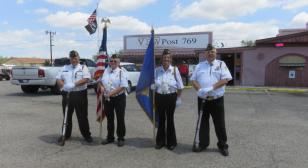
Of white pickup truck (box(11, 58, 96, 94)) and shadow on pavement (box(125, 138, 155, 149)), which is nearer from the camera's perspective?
shadow on pavement (box(125, 138, 155, 149))

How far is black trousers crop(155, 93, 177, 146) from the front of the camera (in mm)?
6137

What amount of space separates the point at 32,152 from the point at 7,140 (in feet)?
3.85

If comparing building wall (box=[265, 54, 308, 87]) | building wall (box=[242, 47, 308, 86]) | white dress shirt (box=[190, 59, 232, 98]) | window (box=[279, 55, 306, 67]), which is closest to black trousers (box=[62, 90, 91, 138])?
white dress shirt (box=[190, 59, 232, 98])

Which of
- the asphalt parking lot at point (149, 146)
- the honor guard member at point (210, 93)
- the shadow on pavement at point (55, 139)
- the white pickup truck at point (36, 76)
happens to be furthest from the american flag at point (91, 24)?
the honor guard member at point (210, 93)

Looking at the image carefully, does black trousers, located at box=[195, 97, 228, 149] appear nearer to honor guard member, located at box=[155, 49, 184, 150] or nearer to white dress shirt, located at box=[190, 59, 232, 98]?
white dress shirt, located at box=[190, 59, 232, 98]

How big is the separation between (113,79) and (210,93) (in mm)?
1844

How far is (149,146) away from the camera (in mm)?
6422

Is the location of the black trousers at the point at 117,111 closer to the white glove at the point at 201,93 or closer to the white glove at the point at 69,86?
the white glove at the point at 69,86

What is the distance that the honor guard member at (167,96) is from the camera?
611 cm

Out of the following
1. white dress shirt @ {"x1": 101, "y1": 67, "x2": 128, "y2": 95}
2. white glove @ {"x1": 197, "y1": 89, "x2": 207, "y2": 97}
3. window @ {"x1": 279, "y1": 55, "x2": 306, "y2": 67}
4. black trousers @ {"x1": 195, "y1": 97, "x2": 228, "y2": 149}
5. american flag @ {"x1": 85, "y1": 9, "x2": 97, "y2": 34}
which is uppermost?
american flag @ {"x1": 85, "y1": 9, "x2": 97, "y2": 34}

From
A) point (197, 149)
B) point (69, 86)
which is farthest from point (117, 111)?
point (197, 149)

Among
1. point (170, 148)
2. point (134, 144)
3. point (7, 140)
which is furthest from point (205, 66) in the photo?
point (7, 140)

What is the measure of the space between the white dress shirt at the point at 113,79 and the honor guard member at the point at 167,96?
66 cm

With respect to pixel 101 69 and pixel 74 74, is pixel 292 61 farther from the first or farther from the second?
pixel 74 74
